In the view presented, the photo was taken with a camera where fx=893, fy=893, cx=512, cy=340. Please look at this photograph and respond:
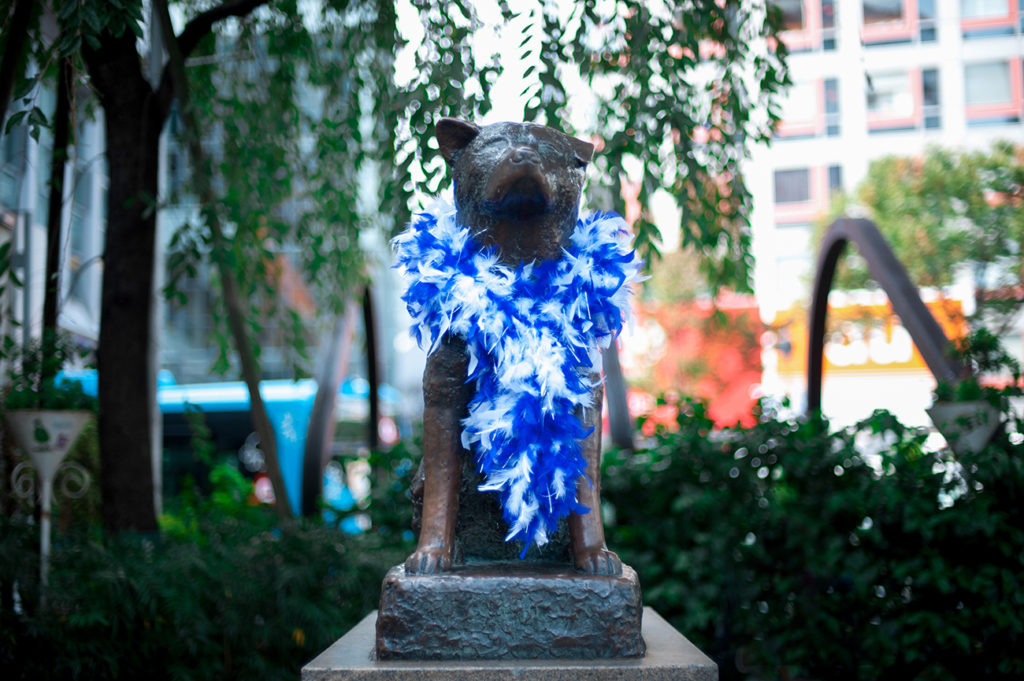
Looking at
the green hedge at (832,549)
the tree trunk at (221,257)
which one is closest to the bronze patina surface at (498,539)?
the tree trunk at (221,257)

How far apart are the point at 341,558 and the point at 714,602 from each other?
2.14 metres

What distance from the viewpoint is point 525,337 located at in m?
2.63

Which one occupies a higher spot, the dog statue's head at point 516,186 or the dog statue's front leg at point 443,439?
the dog statue's head at point 516,186

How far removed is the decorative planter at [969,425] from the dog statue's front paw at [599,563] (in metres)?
2.75

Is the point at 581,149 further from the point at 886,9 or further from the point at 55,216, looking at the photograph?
the point at 886,9

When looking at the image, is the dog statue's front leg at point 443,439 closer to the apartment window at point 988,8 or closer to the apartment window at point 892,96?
the apartment window at point 988,8

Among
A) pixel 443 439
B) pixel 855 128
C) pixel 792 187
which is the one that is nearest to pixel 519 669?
pixel 443 439

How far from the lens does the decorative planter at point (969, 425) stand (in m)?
4.55

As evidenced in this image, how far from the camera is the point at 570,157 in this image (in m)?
2.76

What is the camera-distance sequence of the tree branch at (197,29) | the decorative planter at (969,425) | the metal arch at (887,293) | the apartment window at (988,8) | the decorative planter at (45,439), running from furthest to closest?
the apartment window at (988,8)
the metal arch at (887,293)
the tree branch at (197,29)
the decorative planter at (969,425)
the decorative planter at (45,439)

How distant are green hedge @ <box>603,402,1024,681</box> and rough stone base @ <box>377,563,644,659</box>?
2679 mm

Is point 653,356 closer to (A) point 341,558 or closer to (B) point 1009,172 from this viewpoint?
(B) point 1009,172

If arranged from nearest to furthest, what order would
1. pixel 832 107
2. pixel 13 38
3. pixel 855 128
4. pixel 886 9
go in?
pixel 13 38
pixel 886 9
pixel 855 128
pixel 832 107

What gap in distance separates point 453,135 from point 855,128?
25.2 metres
